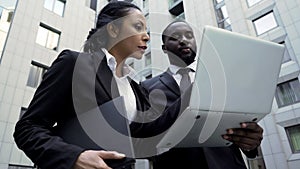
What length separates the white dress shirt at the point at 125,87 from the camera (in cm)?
81

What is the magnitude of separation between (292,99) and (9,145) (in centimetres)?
664

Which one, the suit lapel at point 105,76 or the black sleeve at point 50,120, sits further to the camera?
the suit lapel at point 105,76

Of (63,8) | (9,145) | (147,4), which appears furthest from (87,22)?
(9,145)

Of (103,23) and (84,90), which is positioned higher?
(103,23)

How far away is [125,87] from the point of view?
87cm

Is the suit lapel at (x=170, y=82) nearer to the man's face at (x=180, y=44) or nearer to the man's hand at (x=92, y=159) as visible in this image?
the man's face at (x=180, y=44)

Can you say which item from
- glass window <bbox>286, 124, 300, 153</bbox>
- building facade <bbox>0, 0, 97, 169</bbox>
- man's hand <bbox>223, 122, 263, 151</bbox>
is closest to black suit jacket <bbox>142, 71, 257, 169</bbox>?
man's hand <bbox>223, 122, 263, 151</bbox>

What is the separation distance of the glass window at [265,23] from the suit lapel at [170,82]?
17.4 ft

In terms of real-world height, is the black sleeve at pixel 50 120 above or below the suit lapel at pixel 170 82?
below

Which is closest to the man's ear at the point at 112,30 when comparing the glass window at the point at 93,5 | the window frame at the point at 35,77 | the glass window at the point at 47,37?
the window frame at the point at 35,77

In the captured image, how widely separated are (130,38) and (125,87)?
0.64 ft

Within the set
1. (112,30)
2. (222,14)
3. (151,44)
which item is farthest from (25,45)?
(112,30)

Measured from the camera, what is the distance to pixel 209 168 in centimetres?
88

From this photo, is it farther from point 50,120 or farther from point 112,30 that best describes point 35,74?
point 50,120
